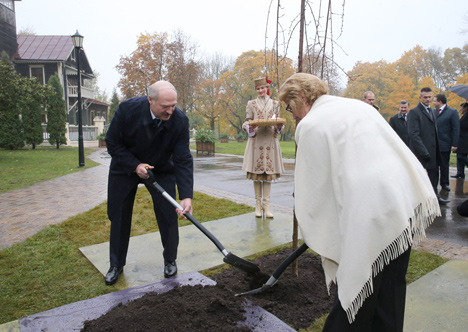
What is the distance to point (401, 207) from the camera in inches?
66.0

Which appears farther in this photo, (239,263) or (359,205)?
(239,263)

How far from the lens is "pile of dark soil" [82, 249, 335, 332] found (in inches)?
94.5

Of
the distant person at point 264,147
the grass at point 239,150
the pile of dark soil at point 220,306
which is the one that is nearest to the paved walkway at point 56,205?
the distant person at point 264,147

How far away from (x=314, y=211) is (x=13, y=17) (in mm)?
34691

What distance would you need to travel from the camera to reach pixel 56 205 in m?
6.68

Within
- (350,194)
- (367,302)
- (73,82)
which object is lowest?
(367,302)

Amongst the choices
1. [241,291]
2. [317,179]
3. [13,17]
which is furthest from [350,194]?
[13,17]

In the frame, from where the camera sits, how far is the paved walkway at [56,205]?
14.4 ft

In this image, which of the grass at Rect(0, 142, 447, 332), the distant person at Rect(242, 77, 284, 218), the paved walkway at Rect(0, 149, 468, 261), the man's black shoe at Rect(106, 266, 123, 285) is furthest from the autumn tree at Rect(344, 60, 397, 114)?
the man's black shoe at Rect(106, 266, 123, 285)

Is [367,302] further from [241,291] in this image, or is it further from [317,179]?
[241,291]

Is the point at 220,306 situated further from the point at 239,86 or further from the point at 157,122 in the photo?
the point at 239,86

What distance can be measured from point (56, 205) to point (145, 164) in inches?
170

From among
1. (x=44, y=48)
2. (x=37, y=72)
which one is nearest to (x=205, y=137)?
(x=37, y=72)

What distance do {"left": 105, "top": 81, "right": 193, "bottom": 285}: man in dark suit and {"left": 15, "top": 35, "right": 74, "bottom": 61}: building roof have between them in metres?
34.7
